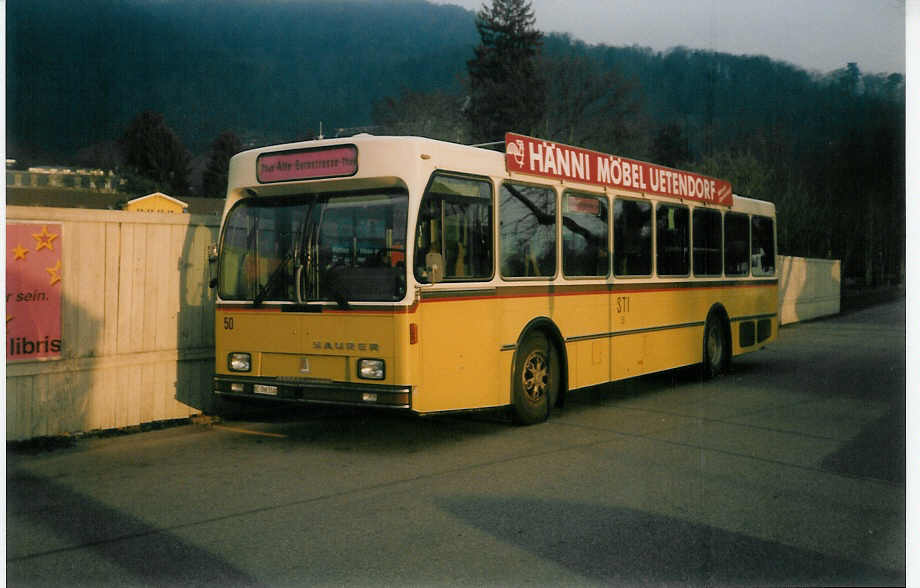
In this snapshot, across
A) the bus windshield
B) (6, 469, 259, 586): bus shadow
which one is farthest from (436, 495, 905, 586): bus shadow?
the bus windshield

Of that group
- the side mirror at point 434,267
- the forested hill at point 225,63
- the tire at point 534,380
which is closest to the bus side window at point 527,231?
the tire at point 534,380

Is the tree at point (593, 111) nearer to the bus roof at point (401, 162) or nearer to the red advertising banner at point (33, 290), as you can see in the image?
the bus roof at point (401, 162)

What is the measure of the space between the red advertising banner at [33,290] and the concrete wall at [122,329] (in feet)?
0.32

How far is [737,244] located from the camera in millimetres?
14375

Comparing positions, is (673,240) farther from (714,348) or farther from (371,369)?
(371,369)

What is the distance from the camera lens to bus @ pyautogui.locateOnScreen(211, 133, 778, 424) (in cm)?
789

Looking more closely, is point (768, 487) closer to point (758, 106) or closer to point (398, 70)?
point (758, 106)

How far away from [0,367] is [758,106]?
79.3 feet

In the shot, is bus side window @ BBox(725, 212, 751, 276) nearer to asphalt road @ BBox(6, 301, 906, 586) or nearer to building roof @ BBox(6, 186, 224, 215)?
asphalt road @ BBox(6, 301, 906, 586)

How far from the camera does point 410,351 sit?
7.76 m

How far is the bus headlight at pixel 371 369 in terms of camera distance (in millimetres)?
7828

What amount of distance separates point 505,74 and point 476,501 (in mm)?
47879

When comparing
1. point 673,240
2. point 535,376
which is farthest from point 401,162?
point 673,240

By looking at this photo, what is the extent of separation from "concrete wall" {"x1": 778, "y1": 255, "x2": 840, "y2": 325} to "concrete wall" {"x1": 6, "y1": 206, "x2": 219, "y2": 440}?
23108mm
